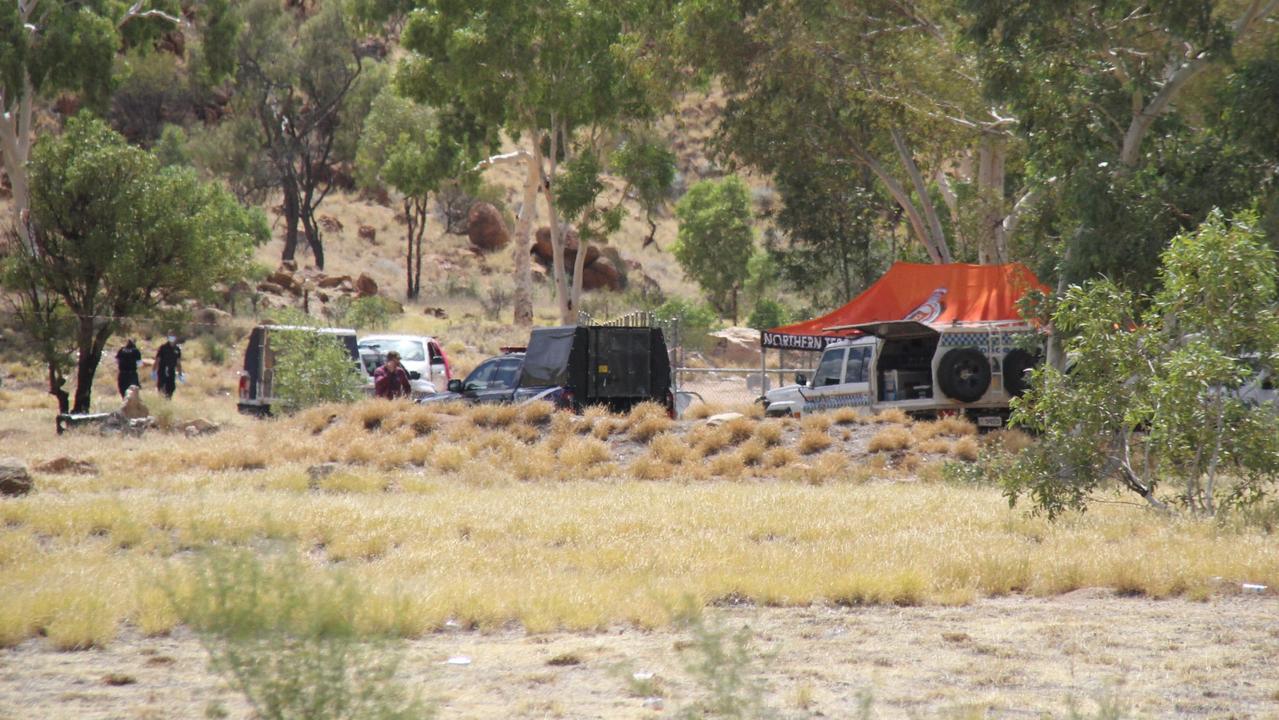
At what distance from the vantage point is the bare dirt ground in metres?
6.15

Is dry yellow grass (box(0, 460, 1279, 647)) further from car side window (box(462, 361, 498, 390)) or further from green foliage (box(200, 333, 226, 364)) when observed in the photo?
green foliage (box(200, 333, 226, 364))

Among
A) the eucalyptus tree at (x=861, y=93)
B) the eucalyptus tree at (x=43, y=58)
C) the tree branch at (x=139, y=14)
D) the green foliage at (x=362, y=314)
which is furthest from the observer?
the green foliage at (x=362, y=314)

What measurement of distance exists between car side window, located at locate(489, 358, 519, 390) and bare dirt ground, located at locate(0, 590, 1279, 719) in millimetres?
14734

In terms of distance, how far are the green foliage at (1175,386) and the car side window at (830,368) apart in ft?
36.7

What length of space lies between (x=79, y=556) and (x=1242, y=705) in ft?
25.5

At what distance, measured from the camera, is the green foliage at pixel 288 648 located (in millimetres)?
4902

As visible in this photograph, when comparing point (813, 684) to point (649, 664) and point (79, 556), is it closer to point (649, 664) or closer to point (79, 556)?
point (649, 664)

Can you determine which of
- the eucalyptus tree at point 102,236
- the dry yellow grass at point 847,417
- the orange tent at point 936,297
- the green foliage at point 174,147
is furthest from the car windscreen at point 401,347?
the green foliage at point 174,147

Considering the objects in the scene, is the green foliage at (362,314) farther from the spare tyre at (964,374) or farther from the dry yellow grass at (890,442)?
the dry yellow grass at (890,442)

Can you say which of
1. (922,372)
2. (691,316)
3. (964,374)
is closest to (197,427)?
(922,372)

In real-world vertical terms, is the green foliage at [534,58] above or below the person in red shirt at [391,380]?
above

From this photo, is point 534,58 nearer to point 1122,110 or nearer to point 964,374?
point 964,374

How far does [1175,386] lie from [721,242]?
53046 millimetres

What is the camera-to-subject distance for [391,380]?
80.1 feet
